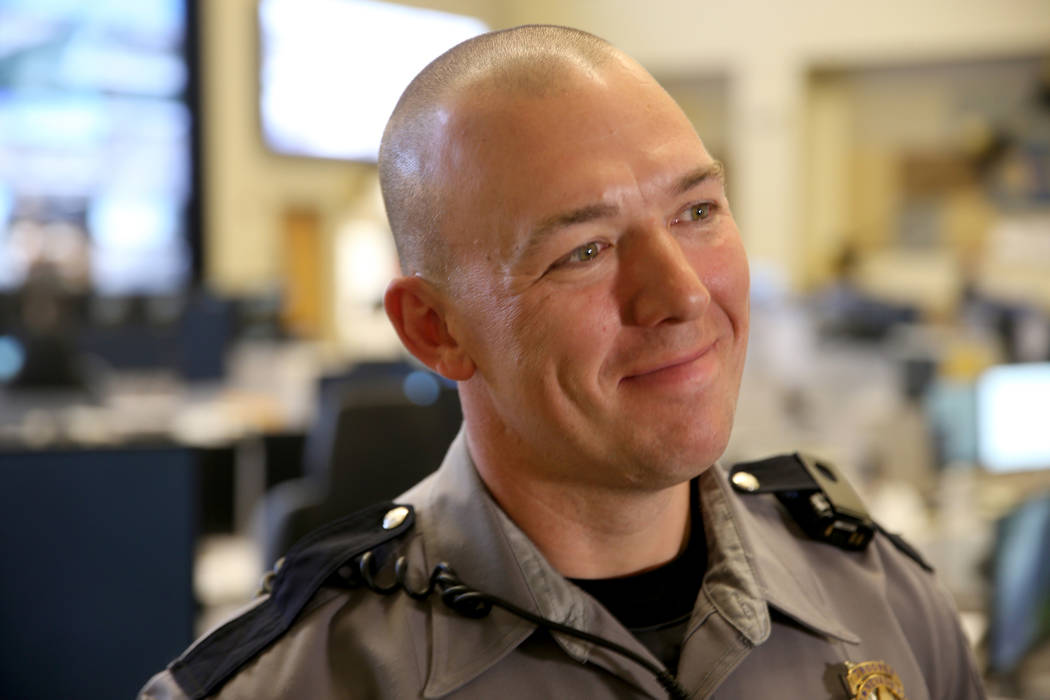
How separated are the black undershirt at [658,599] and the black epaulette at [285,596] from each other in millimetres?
199

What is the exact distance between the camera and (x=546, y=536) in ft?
3.34

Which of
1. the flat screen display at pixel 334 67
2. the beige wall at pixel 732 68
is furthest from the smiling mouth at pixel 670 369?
the flat screen display at pixel 334 67

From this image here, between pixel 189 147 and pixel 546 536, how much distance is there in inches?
390

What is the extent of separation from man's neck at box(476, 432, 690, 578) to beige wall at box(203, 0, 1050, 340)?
9.43 m

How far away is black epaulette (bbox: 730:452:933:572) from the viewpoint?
3.71 feet

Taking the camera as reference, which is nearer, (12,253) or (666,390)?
(666,390)

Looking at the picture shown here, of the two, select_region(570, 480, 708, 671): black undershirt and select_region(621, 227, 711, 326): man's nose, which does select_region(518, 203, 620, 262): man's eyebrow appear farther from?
select_region(570, 480, 708, 671): black undershirt

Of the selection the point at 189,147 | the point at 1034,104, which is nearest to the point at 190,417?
the point at 189,147

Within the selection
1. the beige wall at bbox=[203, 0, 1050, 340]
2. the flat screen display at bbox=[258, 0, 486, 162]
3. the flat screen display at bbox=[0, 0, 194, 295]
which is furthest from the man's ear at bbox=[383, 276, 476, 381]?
the flat screen display at bbox=[258, 0, 486, 162]

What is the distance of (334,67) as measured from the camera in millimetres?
11328

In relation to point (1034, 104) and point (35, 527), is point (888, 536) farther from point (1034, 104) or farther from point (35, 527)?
point (1034, 104)

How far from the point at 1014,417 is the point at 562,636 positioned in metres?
2.80

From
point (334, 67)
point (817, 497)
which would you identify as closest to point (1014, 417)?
point (817, 497)

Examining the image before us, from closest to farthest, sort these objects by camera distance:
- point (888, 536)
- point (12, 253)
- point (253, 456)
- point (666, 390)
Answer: point (666, 390) < point (888, 536) < point (253, 456) < point (12, 253)
